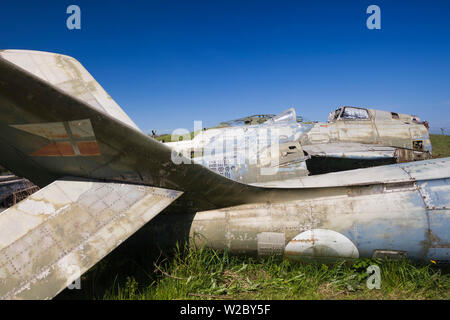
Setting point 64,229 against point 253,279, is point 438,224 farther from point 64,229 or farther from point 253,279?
point 64,229

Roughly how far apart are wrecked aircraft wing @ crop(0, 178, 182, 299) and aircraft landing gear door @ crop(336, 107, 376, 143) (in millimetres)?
7508

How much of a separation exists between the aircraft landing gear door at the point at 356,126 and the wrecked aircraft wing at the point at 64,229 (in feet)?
24.6

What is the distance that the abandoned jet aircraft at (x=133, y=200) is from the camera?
2.50 m

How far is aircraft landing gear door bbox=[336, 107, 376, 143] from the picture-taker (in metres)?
8.52

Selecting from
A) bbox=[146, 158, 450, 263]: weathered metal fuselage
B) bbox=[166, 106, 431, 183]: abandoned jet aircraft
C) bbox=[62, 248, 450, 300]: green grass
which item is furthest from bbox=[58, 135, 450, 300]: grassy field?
bbox=[166, 106, 431, 183]: abandoned jet aircraft

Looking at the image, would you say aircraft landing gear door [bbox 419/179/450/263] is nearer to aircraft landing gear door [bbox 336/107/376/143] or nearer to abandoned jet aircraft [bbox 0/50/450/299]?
abandoned jet aircraft [bbox 0/50/450/299]

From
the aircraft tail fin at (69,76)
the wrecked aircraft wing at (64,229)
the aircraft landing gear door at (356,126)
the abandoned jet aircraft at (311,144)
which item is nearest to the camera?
the wrecked aircraft wing at (64,229)

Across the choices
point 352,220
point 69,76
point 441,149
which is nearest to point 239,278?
point 352,220

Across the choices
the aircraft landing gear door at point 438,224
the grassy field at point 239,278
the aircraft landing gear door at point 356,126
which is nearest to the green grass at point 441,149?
the aircraft landing gear door at point 356,126

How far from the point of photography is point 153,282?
3713 mm

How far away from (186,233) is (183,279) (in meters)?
0.70

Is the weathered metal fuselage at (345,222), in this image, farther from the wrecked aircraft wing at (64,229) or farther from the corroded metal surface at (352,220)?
the wrecked aircraft wing at (64,229)
